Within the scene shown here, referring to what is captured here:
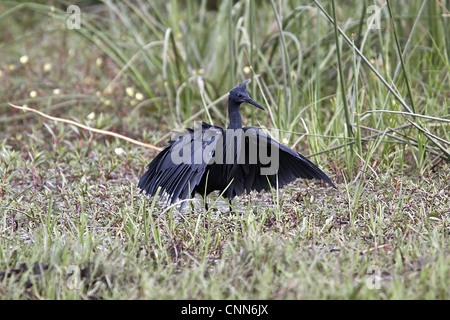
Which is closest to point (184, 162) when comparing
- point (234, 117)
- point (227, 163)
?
point (227, 163)

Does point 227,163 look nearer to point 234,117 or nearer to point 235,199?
point 234,117

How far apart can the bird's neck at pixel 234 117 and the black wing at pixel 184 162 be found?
0.11m

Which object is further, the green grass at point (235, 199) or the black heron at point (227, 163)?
the black heron at point (227, 163)

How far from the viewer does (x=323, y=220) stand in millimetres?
2809

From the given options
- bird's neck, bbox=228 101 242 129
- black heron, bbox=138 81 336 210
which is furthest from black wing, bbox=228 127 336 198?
bird's neck, bbox=228 101 242 129

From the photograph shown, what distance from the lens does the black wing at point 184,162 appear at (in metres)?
2.67

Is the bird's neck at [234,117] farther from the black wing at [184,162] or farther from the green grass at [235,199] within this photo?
the green grass at [235,199]

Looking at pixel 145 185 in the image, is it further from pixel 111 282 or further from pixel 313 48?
pixel 313 48

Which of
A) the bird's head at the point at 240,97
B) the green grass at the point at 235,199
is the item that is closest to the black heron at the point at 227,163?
the bird's head at the point at 240,97

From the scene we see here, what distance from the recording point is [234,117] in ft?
9.71

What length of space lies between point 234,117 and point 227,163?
0.90ft
